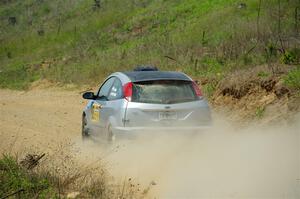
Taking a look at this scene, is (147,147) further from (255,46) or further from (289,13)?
(289,13)

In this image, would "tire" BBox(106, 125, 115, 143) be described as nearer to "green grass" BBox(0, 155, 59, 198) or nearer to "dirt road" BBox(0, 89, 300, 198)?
"dirt road" BBox(0, 89, 300, 198)

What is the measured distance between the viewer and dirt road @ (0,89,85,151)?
14.0m

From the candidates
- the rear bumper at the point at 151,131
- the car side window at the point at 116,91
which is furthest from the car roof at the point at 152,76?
the rear bumper at the point at 151,131

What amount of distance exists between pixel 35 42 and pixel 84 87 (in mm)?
15098

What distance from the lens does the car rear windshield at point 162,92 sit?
10250 mm

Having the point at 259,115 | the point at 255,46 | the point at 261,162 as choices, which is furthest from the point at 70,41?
the point at 261,162

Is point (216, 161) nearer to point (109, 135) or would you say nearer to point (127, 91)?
point (127, 91)

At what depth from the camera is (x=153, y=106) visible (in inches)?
397

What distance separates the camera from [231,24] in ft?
78.6

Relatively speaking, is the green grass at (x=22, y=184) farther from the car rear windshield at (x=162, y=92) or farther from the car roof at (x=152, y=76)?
the car roof at (x=152, y=76)

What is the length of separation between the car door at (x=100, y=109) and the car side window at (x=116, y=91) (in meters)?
0.19

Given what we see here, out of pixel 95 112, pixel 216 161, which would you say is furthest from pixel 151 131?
pixel 95 112

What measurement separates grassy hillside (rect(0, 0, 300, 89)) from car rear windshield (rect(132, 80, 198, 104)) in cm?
302

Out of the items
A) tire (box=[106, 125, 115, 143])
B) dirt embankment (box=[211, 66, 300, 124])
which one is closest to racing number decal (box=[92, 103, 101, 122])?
tire (box=[106, 125, 115, 143])
